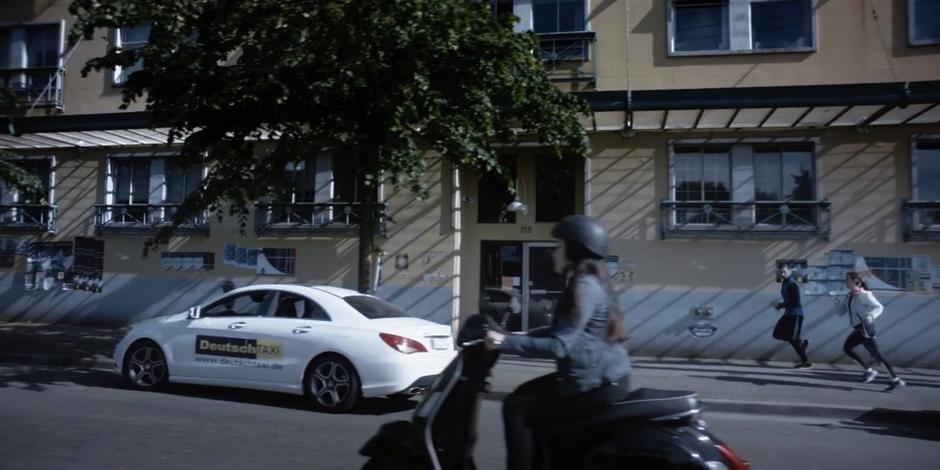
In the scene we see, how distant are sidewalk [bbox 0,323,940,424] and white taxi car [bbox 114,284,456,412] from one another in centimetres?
137

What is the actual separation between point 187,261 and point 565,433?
13.4 metres

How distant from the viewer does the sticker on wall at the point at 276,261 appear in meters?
14.4

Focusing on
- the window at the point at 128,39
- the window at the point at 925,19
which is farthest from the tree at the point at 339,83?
the window at the point at 925,19

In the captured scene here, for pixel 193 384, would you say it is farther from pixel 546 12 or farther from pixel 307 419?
pixel 546 12

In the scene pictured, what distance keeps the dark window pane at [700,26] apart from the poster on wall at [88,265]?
13.1 metres

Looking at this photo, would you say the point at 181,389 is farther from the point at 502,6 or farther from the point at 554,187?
the point at 502,6

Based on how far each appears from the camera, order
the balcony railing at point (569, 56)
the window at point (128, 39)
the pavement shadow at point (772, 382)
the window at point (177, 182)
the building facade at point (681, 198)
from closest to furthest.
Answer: the pavement shadow at point (772, 382), the building facade at point (681, 198), the balcony railing at point (569, 56), the window at point (177, 182), the window at point (128, 39)

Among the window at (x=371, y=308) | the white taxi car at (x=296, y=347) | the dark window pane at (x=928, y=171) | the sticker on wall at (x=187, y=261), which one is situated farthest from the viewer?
the sticker on wall at (x=187, y=261)

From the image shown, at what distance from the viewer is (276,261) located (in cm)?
1451

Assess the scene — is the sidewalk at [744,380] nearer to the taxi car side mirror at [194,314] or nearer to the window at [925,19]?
the taxi car side mirror at [194,314]

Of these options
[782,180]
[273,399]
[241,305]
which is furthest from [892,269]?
[241,305]

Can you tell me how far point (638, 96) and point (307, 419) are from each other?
7.57 m

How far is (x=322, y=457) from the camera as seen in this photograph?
19.2 feet

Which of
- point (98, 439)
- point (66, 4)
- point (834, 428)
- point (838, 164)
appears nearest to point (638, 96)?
point (838, 164)
